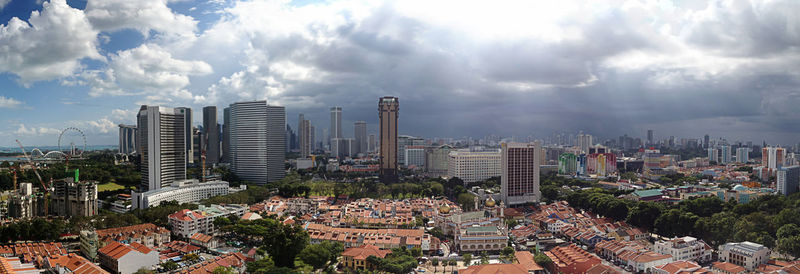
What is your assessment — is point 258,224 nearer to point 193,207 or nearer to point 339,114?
point 193,207

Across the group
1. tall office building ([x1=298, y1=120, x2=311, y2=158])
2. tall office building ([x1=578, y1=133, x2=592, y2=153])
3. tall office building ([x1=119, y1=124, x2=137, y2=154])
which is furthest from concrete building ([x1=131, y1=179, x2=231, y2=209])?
tall office building ([x1=578, y1=133, x2=592, y2=153])

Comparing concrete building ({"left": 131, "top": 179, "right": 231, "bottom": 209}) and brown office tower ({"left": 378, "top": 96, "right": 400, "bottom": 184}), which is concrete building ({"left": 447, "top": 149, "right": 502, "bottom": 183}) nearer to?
brown office tower ({"left": 378, "top": 96, "right": 400, "bottom": 184})

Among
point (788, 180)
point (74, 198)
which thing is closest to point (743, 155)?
point (788, 180)

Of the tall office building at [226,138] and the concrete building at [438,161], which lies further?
the tall office building at [226,138]

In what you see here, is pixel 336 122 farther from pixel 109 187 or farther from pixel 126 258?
pixel 126 258

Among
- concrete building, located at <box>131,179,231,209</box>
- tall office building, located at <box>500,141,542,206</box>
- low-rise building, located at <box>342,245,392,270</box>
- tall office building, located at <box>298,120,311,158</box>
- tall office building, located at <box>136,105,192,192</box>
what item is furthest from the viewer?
tall office building, located at <box>298,120,311,158</box>

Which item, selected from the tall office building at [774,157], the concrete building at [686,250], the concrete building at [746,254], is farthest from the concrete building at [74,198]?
the tall office building at [774,157]

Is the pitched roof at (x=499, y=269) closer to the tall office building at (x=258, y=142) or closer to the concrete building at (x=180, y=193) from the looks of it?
the concrete building at (x=180, y=193)
